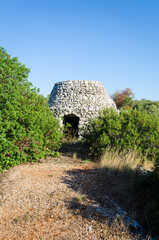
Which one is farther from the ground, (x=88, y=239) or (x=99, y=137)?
(x=99, y=137)

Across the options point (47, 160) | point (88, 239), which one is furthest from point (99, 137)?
point (88, 239)

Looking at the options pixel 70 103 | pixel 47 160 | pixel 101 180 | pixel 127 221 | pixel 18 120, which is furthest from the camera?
pixel 70 103

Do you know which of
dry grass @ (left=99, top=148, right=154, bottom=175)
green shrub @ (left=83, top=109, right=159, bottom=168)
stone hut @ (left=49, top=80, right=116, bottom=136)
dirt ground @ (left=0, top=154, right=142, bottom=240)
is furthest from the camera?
stone hut @ (left=49, top=80, right=116, bottom=136)

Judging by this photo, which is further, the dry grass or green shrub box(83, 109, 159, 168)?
green shrub box(83, 109, 159, 168)

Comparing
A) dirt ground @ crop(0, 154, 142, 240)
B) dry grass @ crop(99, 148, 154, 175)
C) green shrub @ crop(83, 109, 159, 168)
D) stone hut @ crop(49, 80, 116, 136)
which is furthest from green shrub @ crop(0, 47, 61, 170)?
stone hut @ crop(49, 80, 116, 136)

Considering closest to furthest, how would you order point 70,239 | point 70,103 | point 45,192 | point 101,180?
point 70,239
point 45,192
point 101,180
point 70,103

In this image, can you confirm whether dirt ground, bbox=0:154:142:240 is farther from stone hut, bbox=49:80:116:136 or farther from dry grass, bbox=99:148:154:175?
stone hut, bbox=49:80:116:136

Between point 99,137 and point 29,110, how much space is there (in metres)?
3.17

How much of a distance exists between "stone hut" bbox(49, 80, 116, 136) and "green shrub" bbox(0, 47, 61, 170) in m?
4.61

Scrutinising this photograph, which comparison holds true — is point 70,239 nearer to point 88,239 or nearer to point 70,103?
point 88,239

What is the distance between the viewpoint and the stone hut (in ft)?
42.1

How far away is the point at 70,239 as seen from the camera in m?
3.13

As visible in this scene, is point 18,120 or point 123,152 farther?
point 123,152

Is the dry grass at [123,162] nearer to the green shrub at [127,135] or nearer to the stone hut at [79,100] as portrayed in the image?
the green shrub at [127,135]
